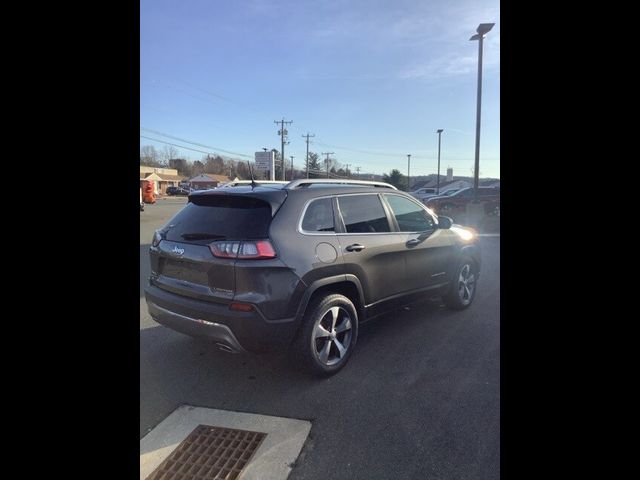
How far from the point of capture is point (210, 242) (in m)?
2.96

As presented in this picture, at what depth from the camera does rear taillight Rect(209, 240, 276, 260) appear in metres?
2.85

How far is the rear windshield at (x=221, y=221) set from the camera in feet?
9.77

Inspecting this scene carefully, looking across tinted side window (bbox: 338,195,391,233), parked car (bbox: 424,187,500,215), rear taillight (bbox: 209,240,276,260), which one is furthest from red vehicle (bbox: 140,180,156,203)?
parked car (bbox: 424,187,500,215)

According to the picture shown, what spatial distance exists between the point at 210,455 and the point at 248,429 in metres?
0.31

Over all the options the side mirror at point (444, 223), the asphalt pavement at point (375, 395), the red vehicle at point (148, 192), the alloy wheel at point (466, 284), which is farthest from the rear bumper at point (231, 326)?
the red vehicle at point (148, 192)

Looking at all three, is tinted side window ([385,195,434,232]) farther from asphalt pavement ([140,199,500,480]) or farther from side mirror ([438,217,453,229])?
asphalt pavement ([140,199,500,480])

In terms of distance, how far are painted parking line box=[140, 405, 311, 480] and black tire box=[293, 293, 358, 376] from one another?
22.2 inches

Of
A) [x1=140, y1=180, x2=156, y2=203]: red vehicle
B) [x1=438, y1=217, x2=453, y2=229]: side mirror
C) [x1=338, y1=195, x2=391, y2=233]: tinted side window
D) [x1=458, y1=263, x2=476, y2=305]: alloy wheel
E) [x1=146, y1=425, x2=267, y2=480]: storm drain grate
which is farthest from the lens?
[x1=140, y1=180, x2=156, y2=203]: red vehicle

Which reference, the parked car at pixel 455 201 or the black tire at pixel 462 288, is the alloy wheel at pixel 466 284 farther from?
the parked car at pixel 455 201

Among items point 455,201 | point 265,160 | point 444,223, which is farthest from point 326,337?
point 455,201
